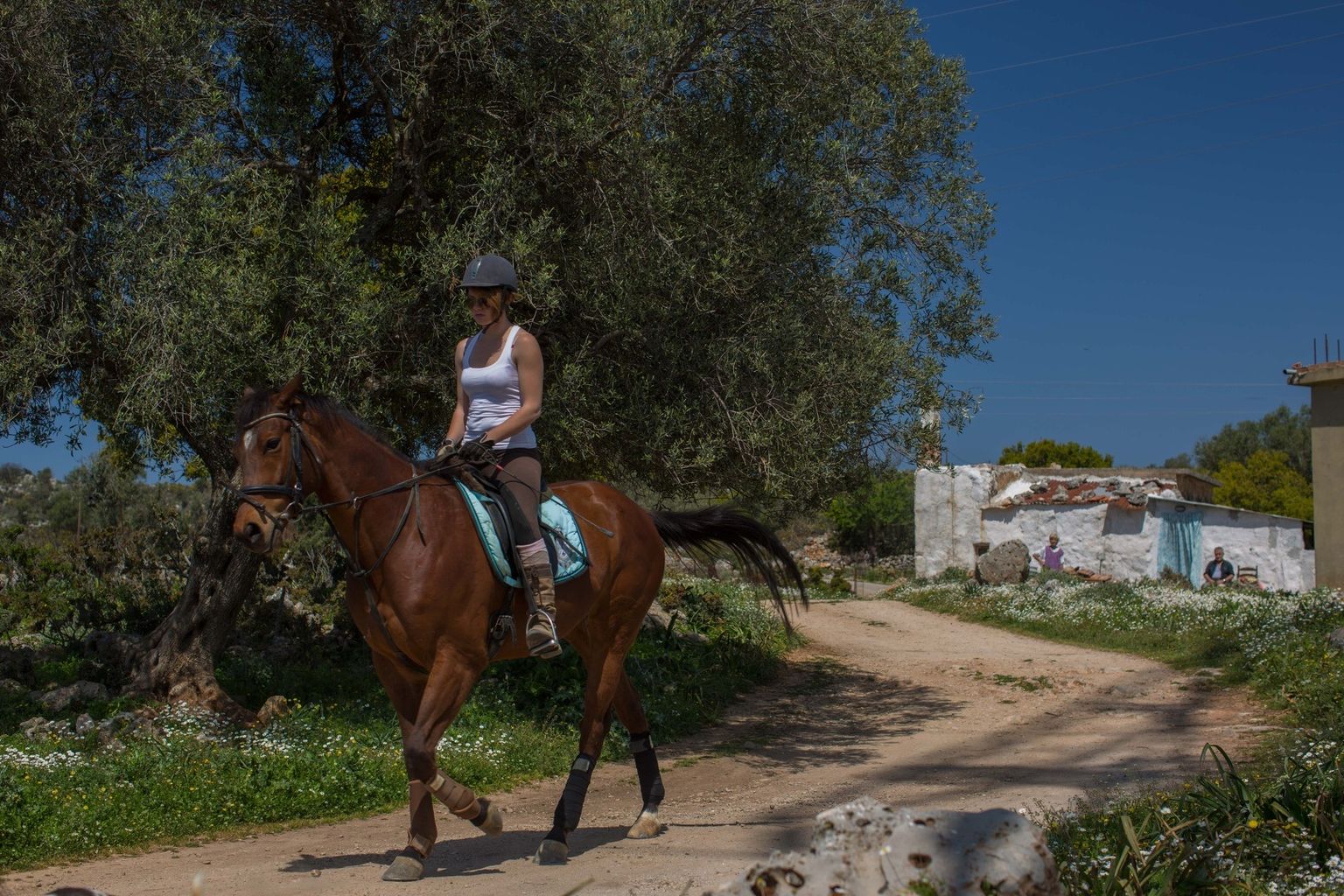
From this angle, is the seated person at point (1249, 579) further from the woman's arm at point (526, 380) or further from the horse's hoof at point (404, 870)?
the horse's hoof at point (404, 870)

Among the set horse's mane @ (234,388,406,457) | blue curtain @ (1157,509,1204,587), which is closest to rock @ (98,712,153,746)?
horse's mane @ (234,388,406,457)

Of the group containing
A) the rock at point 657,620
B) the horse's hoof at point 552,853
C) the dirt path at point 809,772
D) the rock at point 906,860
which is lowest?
the dirt path at point 809,772

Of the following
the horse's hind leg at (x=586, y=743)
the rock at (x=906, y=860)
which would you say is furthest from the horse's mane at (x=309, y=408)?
the rock at (x=906, y=860)

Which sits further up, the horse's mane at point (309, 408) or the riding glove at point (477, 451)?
the horse's mane at point (309, 408)

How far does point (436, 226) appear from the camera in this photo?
10.7m

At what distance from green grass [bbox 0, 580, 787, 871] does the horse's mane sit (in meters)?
2.84

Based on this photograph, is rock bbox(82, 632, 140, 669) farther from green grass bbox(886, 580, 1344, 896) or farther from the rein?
green grass bbox(886, 580, 1344, 896)

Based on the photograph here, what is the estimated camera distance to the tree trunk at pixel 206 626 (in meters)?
10.4

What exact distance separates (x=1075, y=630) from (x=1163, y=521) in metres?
9.86

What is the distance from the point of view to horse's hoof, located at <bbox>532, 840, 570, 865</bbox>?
20.9ft

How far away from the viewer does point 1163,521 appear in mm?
28062

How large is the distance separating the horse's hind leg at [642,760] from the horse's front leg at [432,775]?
121 centimetres

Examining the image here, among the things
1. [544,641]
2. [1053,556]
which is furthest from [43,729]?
[1053,556]

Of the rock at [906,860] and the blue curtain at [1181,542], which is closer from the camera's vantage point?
the rock at [906,860]
